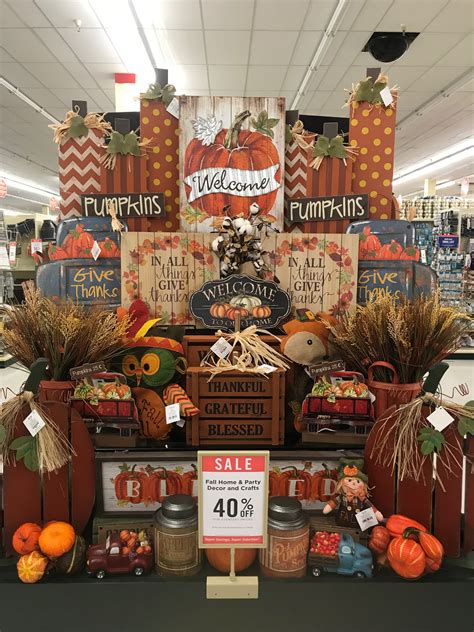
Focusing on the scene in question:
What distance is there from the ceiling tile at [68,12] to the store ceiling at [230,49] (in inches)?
0.4

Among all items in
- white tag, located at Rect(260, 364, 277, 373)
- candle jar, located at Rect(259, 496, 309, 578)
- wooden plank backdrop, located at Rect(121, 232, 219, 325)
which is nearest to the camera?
candle jar, located at Rect(259, 496, 309, 578)

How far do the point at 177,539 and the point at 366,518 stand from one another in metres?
0.57

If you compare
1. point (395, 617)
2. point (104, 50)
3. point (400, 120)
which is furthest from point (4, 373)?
point (400, 120)

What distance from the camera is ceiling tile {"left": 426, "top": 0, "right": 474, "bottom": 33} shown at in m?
4.77

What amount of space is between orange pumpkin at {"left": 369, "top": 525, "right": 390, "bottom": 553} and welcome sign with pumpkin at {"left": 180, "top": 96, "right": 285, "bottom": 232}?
3.72ft

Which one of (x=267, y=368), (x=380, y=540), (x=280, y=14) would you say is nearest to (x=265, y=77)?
(x=280, y=14)

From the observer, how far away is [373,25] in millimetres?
5211

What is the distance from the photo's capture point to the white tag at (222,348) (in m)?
1.58

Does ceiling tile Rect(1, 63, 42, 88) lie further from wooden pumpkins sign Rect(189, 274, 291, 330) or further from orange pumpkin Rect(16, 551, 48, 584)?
orange pumpkin Rect(16, 551, 48, 584)

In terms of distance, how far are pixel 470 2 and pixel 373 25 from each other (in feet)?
3.12

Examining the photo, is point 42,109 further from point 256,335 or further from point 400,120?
point 256,335

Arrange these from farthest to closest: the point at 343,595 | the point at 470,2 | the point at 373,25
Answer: the point at 373,25
the point at 470,2
the point at 343,595

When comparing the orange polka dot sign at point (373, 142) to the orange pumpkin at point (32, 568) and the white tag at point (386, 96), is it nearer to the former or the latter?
the white tag at point (386, 96)

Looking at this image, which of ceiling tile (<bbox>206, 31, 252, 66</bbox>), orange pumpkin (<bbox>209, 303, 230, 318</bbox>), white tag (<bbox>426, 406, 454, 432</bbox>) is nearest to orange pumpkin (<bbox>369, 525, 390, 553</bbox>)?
white tag (<bbox>426, 406, 454, 432</bbox>)
